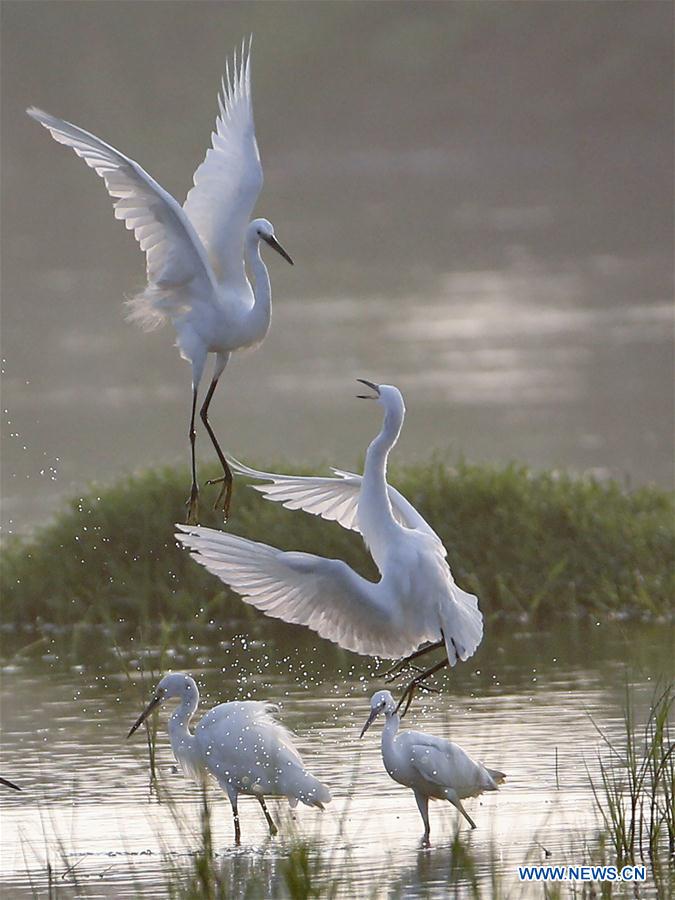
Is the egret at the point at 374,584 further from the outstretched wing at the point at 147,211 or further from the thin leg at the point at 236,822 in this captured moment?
the outstretched wing at the point at 147,211

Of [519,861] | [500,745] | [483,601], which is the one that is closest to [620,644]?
[483,601]

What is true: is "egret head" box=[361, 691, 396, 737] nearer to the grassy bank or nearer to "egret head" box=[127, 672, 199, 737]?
"egret head" box=[127, 672, 199, 737]

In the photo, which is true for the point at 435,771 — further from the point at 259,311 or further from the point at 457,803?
the point at 259,311

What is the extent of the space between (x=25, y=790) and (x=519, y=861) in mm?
2424

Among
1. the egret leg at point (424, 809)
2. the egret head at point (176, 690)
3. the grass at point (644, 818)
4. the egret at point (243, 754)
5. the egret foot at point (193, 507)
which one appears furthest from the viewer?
the egret head at point (176, 690)

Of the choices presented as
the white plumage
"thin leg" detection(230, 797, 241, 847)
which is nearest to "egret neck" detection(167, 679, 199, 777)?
"thin leg" detection(230, 797, 241, 847)

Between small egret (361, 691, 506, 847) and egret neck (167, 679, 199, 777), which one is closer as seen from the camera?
small egret (361, 691, 506, 847)

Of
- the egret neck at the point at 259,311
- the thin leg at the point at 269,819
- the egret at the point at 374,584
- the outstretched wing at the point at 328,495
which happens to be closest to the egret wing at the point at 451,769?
the egret at the point at 374,584

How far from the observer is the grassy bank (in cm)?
1216

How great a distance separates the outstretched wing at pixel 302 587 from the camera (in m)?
6.42

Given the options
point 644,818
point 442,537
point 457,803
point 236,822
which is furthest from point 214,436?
point 442,537

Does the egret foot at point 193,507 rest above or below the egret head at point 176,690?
above

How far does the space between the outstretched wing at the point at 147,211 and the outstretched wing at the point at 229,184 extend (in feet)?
1.33

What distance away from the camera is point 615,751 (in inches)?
292
